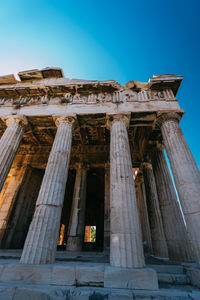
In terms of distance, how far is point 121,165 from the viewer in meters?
6.80

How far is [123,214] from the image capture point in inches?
220

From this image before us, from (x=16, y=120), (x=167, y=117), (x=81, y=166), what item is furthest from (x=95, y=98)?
(x=81, y=166)

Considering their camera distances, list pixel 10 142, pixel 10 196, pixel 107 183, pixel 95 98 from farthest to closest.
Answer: pixel 107 183 < pixel 10 196 < pixel 95 98 < pixel 10 142

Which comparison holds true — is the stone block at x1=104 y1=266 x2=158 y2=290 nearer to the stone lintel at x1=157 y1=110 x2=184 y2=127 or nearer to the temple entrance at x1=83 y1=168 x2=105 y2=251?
the stone lintel at x1=157 y1=110 x2=184 y2=127

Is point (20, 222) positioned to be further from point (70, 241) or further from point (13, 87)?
point (13, 87)

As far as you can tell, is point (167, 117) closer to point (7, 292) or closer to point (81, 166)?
point (81, 166)

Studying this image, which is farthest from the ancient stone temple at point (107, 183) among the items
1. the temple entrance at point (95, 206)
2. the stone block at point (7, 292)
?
the temple entrance at point (95, 206)

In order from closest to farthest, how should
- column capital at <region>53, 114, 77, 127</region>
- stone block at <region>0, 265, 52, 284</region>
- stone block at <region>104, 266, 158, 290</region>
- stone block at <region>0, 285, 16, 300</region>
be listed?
stone block at <region>0, 285, 16, 300</region>, stone block at <region>104, 266, 158, 290</region>, stone block at <region>0, 265, 52, 284</region>, column capital at <region>53, 114, 77, 127</region>

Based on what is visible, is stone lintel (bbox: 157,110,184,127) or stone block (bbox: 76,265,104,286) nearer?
stone block (bbox: 76,265,104,286)

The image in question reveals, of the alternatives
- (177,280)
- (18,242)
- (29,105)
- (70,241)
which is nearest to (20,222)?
(18,242)

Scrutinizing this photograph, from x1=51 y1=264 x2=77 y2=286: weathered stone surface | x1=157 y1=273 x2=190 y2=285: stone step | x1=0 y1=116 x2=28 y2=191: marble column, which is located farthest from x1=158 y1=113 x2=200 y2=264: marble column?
x1=0 y1=116 x2=28 y2=191: marble column

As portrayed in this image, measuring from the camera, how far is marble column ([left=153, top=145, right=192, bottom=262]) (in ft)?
25.5

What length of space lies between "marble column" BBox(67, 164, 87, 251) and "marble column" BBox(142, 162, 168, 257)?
511cm

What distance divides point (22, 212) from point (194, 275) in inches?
475
